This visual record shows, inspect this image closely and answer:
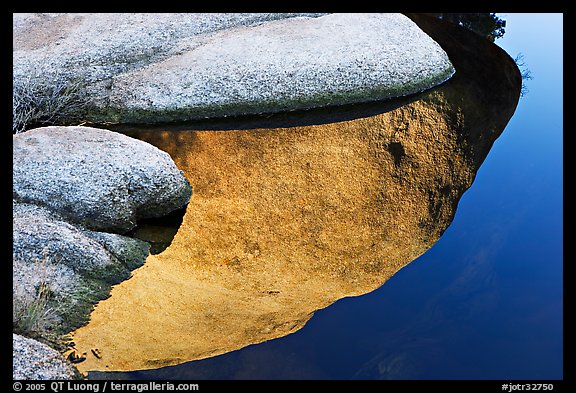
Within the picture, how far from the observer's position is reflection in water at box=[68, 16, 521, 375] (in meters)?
11.0

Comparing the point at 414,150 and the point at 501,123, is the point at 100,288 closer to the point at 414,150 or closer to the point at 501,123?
the point at 414,150

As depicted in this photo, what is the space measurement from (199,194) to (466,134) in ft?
21.5

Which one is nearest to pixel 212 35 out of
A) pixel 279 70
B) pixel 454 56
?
pixel 279 70

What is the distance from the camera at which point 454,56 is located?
21109mm

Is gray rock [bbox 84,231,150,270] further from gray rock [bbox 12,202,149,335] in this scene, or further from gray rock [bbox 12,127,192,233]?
gray rock [bbox 12,127,192,233]

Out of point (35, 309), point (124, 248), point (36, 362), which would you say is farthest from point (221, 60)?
point (36, 362)

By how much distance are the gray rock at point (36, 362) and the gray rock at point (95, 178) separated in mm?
3337

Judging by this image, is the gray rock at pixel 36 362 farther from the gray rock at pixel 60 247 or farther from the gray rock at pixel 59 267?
the gray rock at pixel 60 247

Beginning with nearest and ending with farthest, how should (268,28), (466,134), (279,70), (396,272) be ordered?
(396,272) < (466,134) < (279,70) < (268,28)

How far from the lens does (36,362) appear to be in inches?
368

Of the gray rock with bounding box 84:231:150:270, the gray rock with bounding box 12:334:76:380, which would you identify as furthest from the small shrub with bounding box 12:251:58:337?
the gray rock with bounding box 84:231:150:270

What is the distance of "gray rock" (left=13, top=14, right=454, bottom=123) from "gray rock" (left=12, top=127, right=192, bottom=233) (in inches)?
141

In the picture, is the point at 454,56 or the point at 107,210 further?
the point at 454,56

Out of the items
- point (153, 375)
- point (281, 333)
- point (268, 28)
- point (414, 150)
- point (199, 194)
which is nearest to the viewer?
point (153, 375)
